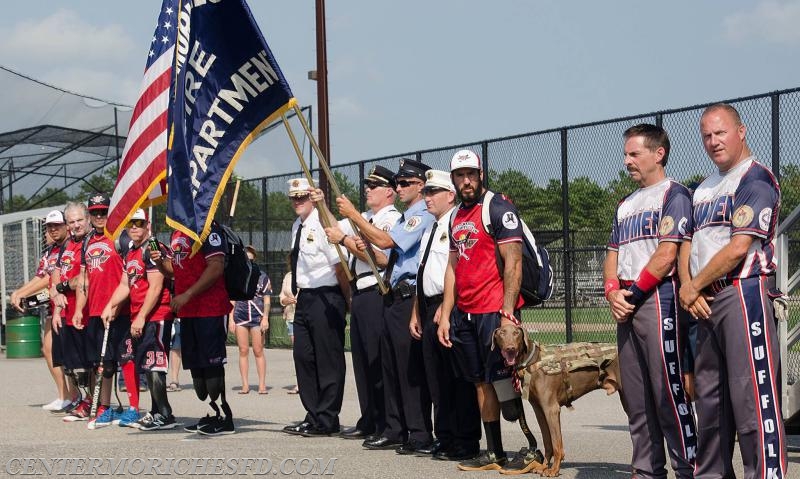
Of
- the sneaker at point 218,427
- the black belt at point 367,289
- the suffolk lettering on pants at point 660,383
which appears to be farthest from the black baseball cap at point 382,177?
the suffolk lettering on pants at point 660,383

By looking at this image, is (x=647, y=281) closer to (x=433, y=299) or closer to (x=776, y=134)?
(x=433, y=299)

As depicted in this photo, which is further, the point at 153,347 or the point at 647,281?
the point at 153,347

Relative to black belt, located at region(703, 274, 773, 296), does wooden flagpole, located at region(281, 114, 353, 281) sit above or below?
above

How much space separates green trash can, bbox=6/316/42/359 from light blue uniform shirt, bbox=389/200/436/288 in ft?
49.4

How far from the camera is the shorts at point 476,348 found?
775cm

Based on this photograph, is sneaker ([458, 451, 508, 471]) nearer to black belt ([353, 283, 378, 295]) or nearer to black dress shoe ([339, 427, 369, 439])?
black dress shoe ([339, 427, 369, 439])

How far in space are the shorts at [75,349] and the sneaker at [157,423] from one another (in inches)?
59.0

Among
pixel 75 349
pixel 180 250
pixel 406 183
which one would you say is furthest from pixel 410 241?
pixel 75 349

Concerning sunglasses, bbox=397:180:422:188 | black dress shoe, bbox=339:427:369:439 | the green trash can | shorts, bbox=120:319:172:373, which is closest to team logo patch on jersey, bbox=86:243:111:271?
shorts, bbox=120:319:172:373

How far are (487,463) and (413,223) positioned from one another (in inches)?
80.4

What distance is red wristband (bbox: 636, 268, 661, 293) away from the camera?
20.8 feet

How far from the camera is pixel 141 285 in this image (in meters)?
10.7

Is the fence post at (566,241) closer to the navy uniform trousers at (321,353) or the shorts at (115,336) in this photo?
the navy uniform trousers at (321,353)

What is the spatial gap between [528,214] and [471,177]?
30.4 feet
